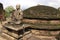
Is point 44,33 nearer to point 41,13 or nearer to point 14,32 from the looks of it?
point 41,13

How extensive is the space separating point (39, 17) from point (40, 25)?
896 mm

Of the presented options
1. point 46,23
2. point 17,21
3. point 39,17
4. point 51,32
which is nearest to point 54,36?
point 51,32

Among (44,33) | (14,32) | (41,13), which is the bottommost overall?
(44,33)

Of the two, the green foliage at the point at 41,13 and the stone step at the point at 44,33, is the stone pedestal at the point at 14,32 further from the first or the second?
the green foliage at the point at 41,13

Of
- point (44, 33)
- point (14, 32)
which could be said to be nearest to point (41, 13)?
point (44, 33)

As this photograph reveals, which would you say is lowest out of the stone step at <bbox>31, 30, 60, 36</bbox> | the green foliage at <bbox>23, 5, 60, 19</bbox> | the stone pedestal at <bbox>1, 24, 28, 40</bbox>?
the stone step at <bbox>31, 30, 60, 36</bbox>

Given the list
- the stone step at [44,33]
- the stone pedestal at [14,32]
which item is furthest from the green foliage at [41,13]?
the stone pedestal at [14,32]

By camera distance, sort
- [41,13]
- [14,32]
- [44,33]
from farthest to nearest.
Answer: [41,13] < [44,33] < [14,32]

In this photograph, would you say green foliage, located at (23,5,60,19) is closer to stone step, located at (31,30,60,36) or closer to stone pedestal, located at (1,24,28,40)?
stone step, located at (31,30,60,36)

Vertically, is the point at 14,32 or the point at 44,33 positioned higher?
the point at 14,32

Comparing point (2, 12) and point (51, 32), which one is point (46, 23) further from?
point (2, 12)

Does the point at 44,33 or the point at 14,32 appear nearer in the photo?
the point at 14,32

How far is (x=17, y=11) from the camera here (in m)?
8.26

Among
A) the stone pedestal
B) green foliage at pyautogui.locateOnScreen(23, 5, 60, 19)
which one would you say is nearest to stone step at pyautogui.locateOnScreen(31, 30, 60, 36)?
green foliage at pyautogui.locateOnScreen(23, 5, 60, 19)
